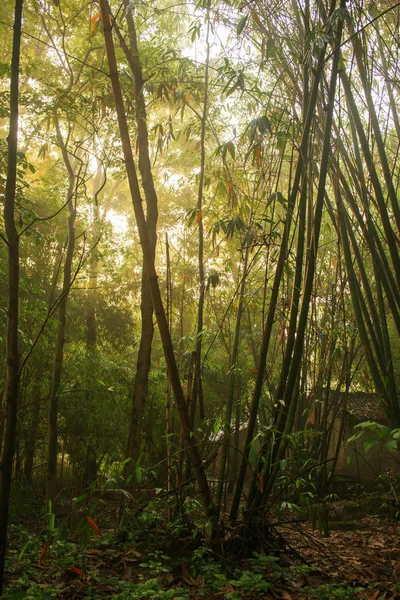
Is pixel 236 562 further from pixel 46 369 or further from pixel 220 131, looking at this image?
pixel 46 369

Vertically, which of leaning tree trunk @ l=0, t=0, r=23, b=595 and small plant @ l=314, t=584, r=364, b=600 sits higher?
leaning tree trunk @ l=0, t=0, r=23, b=595

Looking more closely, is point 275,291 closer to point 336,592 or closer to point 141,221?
point 141,221

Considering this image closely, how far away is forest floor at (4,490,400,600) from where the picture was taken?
2.04 m

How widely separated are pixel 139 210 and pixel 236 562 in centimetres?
159

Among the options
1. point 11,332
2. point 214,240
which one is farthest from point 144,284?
point 11,332

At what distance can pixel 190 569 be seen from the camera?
7.49ft

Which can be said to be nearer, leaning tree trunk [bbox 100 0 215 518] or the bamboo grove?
leaning tree trunk [bbox 100 0 215 518]

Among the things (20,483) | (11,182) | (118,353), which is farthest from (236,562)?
(118,353)

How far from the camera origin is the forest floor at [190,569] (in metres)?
2.04

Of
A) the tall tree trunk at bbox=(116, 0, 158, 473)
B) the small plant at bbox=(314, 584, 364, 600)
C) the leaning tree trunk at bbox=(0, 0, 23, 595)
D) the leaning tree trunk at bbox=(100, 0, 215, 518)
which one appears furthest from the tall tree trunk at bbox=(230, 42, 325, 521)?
the tall tree trunk at bbox=(116, 0, 158, 473)

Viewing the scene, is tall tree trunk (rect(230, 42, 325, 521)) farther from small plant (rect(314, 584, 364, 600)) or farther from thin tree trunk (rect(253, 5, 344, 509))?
small plant (rect(314, 584, 364, 600))

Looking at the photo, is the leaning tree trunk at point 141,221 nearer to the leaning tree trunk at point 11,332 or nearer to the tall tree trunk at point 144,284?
the leaning tree trunk at point 11,332

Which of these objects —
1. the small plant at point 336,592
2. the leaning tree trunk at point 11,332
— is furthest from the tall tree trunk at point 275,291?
the leaning tree trunk at point 11,332

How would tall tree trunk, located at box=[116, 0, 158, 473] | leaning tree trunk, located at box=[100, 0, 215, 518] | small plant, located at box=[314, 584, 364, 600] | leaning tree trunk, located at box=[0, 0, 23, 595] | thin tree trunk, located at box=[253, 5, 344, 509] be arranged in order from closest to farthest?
leaning tree trunk, located at box=[0, 0, 23, 595], leaning tree trunk, located at box=[100, 0, 215, 518], small plant, located at box=[314, 584, 364, 600], thin tree trunk, located at box=[253, 5, 344, 509], tall tree trunk, located at box=[116, 0, 158, 473]
